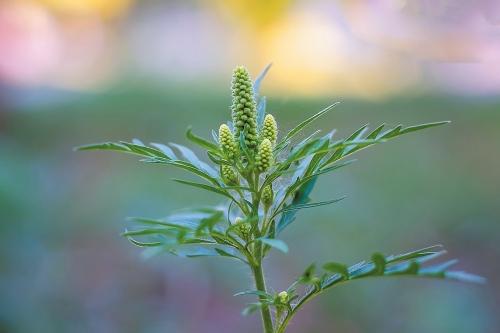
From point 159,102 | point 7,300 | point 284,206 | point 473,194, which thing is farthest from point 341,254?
point 159,102

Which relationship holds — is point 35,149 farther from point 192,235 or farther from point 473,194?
point 192,235

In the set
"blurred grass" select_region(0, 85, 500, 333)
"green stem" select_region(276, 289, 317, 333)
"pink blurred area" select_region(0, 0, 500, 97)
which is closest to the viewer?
"green stem" select_region(276, 289, 317, 333)

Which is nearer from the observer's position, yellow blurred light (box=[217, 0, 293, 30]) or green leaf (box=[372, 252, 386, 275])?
green leaf (box=[372, 252, 386, 275])

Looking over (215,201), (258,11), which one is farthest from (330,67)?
(215,201)

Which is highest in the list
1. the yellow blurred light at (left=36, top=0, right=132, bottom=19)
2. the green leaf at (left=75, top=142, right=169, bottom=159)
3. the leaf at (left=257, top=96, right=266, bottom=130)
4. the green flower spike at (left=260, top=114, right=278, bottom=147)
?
the yellow blurred light at (left=36, top=0, right=132, bottom=19)

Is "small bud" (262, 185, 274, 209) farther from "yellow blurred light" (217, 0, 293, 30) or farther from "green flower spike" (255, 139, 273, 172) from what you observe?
"yellow blurred light" (217, 0, 293, 30)

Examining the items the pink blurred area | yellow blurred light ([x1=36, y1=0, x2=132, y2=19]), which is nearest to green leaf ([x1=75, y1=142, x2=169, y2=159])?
the pink blurred area
